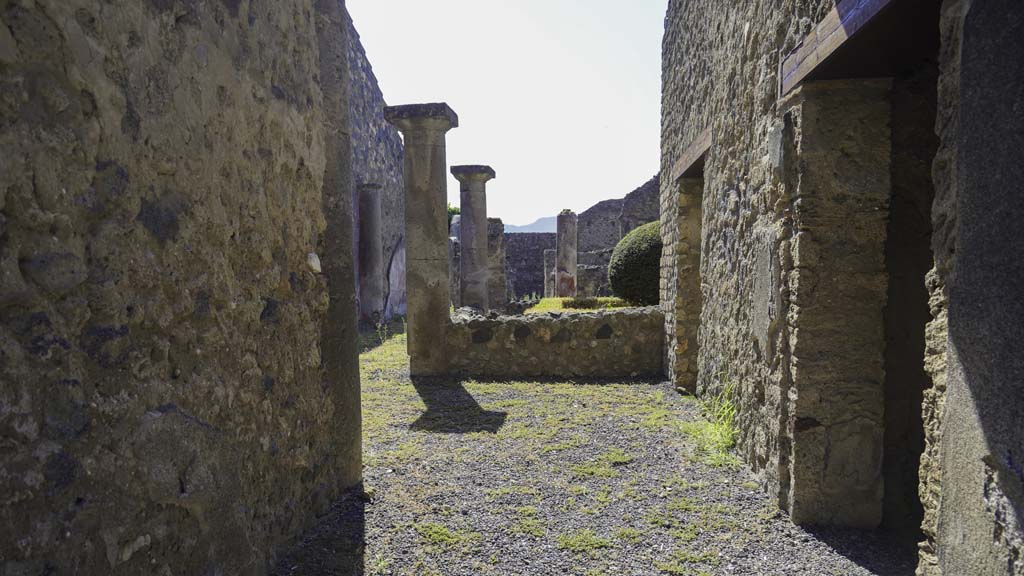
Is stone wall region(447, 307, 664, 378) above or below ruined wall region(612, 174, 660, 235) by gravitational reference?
below

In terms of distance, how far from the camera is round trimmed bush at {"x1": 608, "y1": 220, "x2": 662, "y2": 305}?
983cm

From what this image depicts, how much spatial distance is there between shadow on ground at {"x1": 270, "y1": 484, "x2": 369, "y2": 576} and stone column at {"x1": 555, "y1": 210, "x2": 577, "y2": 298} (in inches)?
576

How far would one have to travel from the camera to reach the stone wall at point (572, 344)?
6660 millimetres

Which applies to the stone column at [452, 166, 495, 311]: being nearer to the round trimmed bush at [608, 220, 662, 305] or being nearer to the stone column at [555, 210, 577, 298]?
the round trimmed bush at [608, 220, 662, 305]

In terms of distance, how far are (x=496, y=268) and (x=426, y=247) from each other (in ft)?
29.8

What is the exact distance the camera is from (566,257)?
1784 cm

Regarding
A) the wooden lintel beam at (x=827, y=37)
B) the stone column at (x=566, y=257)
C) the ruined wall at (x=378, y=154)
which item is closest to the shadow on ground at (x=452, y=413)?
the wooden lintel beam at (x=827, y=37)

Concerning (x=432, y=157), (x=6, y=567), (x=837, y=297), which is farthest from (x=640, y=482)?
(x=432, y=157)

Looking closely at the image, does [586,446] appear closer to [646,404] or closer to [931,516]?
[646,404]

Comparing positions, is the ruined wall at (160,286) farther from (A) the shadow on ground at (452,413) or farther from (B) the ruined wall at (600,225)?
(B) the ruined wall at (600,225)

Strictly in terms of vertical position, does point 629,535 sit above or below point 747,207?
below

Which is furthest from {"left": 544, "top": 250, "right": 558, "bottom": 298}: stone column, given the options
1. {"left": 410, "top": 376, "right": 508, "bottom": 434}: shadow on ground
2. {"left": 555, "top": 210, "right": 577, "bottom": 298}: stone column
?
{"left": 410, "top": 376, "right": 508, "bottom": 434}: shadow on ground

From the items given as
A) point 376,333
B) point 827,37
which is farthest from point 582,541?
point 376,333

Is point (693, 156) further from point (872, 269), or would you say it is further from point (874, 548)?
point (874, 548)
